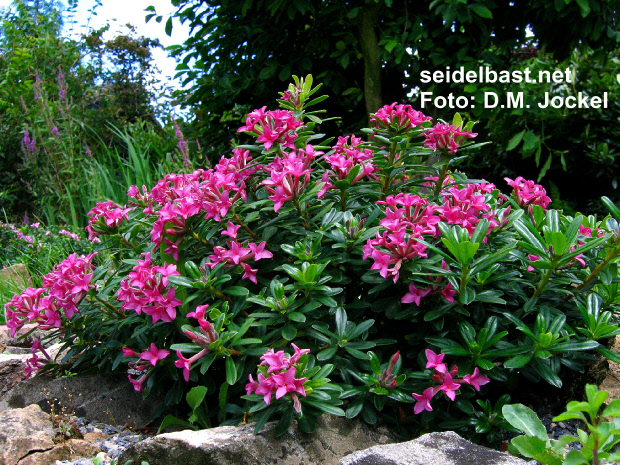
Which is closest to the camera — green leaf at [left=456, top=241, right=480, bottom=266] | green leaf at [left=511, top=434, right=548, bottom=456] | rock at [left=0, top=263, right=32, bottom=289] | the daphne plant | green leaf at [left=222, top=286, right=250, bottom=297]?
the daphne plant

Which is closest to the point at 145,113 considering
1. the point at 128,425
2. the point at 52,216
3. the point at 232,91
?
the point at 52,216

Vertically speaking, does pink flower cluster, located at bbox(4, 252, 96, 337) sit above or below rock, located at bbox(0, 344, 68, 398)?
above

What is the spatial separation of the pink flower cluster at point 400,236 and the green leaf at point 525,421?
0.53 metres

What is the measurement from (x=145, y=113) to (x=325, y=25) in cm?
689

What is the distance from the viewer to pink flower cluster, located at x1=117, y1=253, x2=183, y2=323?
202 cm

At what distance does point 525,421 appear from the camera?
63.0 inches

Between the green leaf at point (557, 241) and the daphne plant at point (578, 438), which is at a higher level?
the green leaf at point (557, 241)

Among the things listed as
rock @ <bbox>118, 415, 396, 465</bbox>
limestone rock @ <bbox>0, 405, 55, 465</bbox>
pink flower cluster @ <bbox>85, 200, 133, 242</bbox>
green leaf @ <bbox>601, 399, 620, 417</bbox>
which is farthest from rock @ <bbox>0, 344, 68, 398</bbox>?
green leaf @ <bbox>601, 399, 620, 417</bbox>

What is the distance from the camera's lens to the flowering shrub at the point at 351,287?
195cm

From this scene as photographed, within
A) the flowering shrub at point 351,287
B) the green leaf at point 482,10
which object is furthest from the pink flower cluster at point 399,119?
the green leaf at point 482,10

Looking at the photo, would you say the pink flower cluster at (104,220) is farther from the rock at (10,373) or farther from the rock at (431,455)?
the rock at (431,455)

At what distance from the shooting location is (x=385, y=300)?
2172 mm

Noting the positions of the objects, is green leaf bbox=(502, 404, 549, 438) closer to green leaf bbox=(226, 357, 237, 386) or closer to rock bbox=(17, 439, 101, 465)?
green leaf bbox=(226, 357, 237, 386)

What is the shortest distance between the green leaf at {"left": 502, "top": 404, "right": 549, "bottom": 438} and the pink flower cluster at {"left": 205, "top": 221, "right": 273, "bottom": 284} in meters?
0.95
